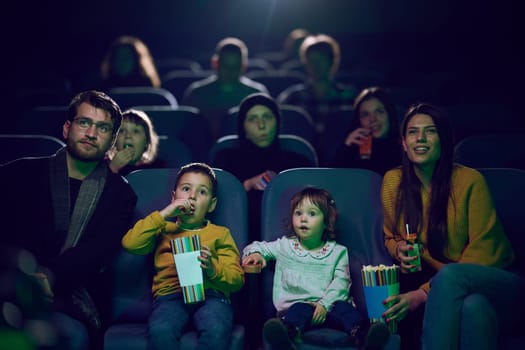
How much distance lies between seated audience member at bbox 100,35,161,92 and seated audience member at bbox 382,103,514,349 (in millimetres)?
2935

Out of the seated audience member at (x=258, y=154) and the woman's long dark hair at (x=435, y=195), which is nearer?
the woman's long dark hair at (x=435, y=195)

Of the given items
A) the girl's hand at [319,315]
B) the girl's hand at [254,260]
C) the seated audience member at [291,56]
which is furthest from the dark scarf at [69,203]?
the seated audience member at [291,56]

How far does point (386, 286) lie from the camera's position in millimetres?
→ 2193

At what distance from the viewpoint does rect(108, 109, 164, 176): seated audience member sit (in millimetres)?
2963

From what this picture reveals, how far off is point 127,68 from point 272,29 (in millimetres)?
4633

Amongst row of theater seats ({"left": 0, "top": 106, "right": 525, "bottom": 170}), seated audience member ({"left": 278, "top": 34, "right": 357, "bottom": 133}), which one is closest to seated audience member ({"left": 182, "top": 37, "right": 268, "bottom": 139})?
seated audience member ({"left": 278, "top": 34, "right": 357, "bottom": 133})

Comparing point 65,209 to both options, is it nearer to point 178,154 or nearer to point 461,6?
point 178,154

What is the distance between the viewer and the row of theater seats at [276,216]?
244 cm

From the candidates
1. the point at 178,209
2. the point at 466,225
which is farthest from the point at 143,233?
the point at 466,225

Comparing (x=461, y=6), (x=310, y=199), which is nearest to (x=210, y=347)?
(x=310, y=199)

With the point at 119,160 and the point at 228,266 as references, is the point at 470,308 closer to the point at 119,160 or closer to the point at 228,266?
the point at 228,266

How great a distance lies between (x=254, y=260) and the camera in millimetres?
2334

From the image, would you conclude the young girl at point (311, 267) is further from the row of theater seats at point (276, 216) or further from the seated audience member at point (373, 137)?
the seated audience member at point (373, 137)

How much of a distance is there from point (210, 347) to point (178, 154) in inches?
49.9
